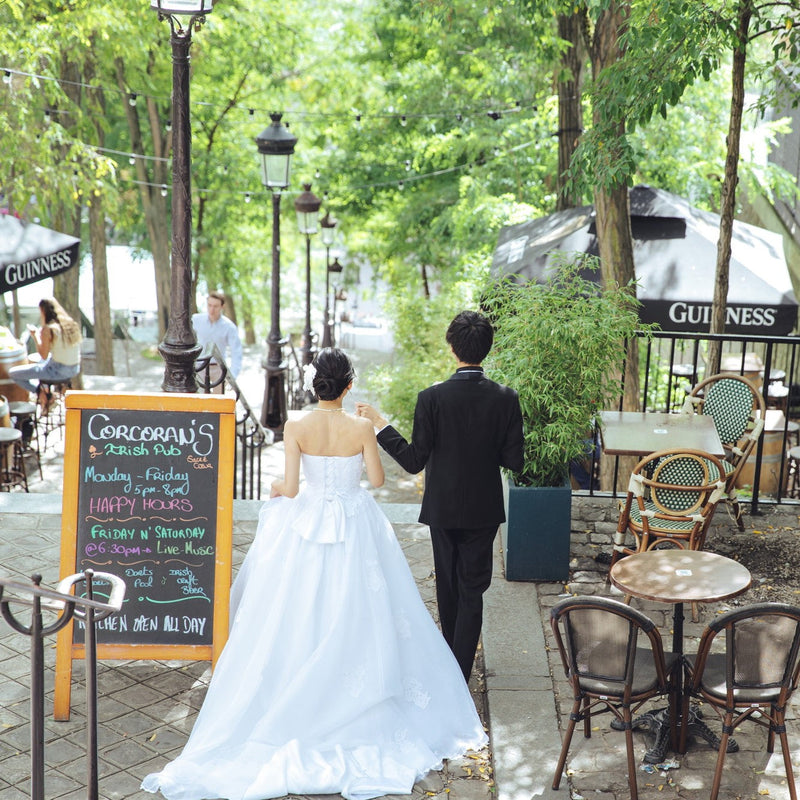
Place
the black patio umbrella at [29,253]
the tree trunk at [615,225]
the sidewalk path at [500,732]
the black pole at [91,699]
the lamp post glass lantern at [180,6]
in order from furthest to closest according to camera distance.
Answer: the black patio umbrella at [29,253]
the tree trunk at [615,225]
the lamp post glass lantern at [180,6]
the sidewalk path at [500,732]
the black pole at [91,699]

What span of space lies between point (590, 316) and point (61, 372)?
25.7 ft

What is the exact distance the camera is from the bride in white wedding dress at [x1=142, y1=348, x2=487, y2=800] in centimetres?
461

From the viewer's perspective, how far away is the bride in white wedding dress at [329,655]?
15.1 ft

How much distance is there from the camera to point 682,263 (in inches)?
382

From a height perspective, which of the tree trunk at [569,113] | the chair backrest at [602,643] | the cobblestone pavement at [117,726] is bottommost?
the cobblestone pavement at [117,726]

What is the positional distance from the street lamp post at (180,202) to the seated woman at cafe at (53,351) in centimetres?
641

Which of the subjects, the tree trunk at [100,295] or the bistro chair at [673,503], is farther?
the tree trunk at [100,295]

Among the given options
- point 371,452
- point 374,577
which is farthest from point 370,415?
point 374,577

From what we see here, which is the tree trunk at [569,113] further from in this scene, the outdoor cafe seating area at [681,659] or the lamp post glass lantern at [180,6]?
the outdoor cafe seating area at [681,659]

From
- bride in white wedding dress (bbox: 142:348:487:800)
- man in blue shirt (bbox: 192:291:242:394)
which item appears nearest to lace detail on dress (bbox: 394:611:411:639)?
bride in white wedding dress (bbox: 142:348:487:800)

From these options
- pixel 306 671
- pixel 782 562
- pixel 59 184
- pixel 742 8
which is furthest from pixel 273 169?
pixel 306 671

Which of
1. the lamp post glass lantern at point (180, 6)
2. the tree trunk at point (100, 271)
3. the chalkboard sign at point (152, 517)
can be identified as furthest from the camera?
the tree trunk at point (100, 271)

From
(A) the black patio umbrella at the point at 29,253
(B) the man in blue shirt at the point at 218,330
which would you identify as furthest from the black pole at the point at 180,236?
(A) the black patio umbrella at the point at 29,253

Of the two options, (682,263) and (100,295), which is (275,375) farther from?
(100,295)
